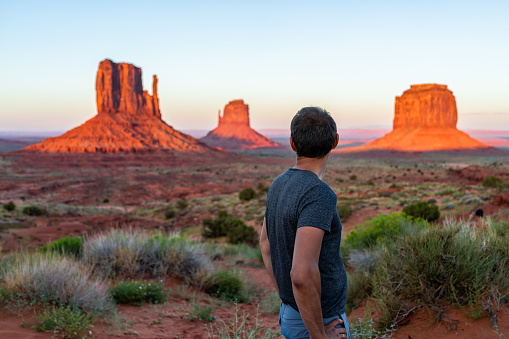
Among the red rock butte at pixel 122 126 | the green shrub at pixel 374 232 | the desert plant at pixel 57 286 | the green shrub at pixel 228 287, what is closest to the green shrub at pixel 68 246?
the desert plant at pixel 57 286

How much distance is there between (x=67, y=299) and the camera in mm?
4438

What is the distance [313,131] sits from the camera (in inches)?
71.6

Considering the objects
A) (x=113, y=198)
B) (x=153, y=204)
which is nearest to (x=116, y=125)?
(x=113, y=198)

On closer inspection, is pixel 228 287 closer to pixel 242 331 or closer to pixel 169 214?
pixel 242 331

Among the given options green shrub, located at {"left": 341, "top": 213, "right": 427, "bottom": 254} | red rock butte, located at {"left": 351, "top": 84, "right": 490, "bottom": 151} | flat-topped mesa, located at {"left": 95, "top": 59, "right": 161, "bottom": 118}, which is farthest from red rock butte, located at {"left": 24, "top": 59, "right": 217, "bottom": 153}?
green shrub, located at {"left": 341, "top": 213, "right": 427, "bottom": 254}

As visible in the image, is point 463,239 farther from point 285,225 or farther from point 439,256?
point 285,225

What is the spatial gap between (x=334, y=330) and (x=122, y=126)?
97005 millimetres

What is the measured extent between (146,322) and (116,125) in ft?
308

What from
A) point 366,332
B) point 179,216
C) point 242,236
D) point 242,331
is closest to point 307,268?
point 242,331

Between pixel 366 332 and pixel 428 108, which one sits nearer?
pixel 366 332

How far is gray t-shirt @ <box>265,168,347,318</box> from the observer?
172 centimetres

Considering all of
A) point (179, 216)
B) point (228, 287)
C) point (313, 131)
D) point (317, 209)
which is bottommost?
point (179, 216)

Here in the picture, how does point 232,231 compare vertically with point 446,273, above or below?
below

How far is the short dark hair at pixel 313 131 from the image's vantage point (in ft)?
5.97
